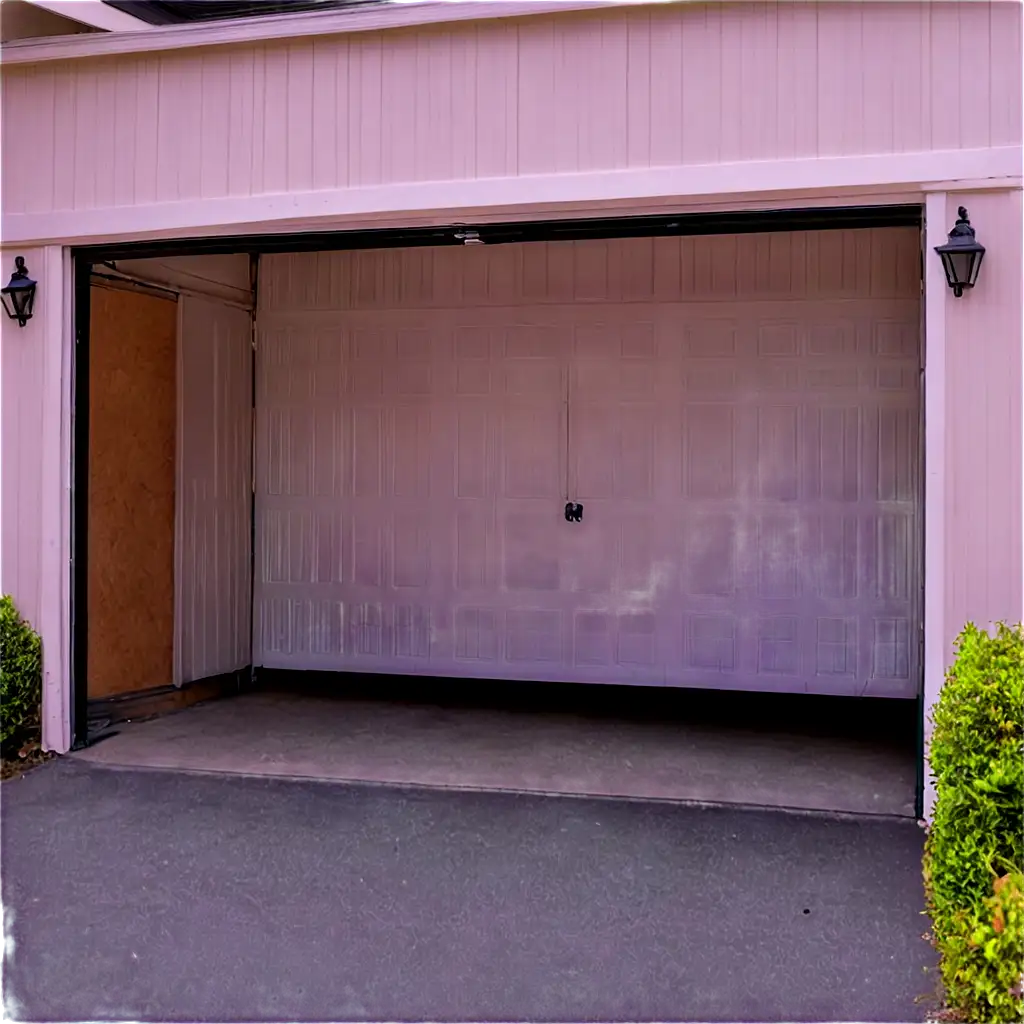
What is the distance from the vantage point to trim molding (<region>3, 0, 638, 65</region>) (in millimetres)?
3783

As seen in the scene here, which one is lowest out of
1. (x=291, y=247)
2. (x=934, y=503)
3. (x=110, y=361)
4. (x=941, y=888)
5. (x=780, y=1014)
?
(x=780, y=1014)

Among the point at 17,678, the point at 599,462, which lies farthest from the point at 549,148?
the point at 17,678

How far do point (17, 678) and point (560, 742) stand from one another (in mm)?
2685

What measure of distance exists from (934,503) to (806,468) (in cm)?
206

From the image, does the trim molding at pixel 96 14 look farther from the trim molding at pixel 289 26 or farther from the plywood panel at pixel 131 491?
the plywood panel at pixel 131 491

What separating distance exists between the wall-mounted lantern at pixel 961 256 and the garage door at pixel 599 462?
6.77ft

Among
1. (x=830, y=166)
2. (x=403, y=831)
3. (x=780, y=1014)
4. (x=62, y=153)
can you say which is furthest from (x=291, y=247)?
(x=780, y=1014)

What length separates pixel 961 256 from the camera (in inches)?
132

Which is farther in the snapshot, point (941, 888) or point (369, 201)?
point (369, 201)

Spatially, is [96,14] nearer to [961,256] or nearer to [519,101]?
[519,101]

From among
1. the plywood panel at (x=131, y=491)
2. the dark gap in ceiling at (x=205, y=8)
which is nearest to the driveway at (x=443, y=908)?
the plywood panel at (x=131, y=491)

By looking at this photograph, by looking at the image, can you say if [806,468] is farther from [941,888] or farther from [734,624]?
[941,888]

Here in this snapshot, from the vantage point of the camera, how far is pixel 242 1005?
7.80ft

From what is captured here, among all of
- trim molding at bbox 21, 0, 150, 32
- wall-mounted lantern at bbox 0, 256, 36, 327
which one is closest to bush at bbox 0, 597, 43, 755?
wall-mounted lantern at bbox 0, 256, 36, 327
